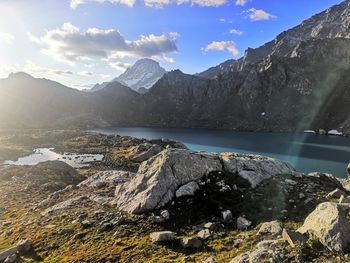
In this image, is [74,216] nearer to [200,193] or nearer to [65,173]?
[200,193]

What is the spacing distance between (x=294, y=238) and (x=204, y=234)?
20.3 ft

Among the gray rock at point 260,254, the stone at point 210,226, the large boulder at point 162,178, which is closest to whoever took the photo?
the gray rock at point 260,254

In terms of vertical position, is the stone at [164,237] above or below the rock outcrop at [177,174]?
below

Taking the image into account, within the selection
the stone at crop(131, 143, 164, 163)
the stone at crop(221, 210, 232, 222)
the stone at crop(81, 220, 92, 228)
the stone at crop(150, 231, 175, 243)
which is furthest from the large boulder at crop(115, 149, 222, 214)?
the stone at crop(131, 143, 164, 163)

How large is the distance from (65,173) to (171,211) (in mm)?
47284

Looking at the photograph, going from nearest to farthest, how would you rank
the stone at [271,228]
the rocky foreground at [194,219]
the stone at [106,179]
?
1. the rocky foreground at [194,219]
2. the stone at [271,228]
3. the stone at [106,179]

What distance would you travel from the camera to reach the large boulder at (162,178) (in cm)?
2510

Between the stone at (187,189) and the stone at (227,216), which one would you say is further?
the stone at (187,189)

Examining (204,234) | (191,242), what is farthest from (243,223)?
(191,242)

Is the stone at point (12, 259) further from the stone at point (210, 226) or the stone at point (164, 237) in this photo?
the stone at point (210, 226)

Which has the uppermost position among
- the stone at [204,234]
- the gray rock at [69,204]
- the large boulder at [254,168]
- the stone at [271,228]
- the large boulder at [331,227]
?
the large boulder at [254,168]

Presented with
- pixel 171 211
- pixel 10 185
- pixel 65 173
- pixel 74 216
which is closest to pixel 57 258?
pixel 74 216

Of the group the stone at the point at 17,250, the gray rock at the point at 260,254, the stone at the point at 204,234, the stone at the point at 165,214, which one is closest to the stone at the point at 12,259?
the stone at the point at 17,250

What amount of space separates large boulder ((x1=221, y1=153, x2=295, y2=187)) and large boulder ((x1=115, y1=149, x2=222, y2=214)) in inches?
44.6
